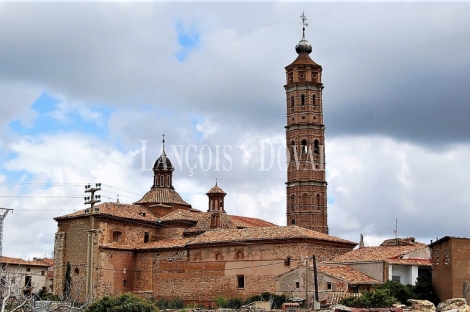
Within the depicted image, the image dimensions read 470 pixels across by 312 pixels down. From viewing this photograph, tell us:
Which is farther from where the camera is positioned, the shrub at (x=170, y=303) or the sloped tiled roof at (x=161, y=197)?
the sloped tiled roof at (x=161, y=197)

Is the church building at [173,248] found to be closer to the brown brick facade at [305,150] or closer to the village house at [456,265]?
the brown brick facade at [305,150]

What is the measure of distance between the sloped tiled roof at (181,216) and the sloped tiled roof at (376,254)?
13185mm

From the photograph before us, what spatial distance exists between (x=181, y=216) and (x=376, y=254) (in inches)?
643

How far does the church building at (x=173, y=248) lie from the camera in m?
45.6

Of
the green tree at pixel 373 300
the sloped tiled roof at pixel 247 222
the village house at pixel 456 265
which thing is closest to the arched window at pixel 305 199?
the sloped tiled roof at pixel 247 222

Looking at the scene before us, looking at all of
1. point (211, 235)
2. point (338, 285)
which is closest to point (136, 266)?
point (211, 235)

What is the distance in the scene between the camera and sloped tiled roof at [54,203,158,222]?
2052 inches

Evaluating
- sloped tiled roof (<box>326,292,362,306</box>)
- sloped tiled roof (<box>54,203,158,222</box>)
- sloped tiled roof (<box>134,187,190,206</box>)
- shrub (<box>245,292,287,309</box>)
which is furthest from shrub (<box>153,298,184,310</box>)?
sloped tiled roof (<box>326,292,362,306</box>)

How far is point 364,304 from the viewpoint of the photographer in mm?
33438

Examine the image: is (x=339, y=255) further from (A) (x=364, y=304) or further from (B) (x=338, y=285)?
(A) (x=364, y=304)

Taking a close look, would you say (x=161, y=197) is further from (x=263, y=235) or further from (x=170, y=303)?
(x=263, y=235)

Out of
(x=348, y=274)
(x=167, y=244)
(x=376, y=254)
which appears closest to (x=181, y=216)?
(x=167, y=244)

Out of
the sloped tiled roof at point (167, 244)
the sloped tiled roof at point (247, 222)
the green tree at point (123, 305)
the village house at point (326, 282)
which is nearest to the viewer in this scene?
the green tree at point (123, 305)

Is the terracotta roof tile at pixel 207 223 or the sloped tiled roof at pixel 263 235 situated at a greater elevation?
the terracotta roof tile at pixel 207 223
